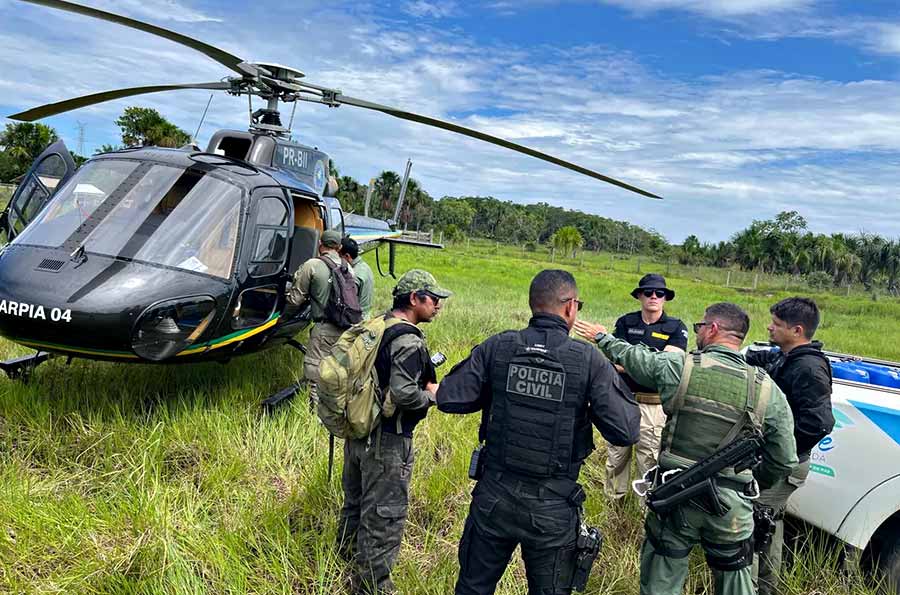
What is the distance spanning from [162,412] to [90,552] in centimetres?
176

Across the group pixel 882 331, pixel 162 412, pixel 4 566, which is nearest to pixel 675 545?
pixel 4 566

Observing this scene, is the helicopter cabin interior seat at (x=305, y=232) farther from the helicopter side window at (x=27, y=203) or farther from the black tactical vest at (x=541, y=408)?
the black tactical vest at (x=541, y=408)

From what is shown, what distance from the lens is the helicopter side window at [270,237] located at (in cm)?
497

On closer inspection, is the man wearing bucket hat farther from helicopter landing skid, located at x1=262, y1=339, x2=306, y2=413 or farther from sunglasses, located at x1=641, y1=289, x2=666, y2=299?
sunglasses, located at x1=641, y1=289, x2=666, y2=299

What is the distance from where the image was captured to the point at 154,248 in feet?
13.8

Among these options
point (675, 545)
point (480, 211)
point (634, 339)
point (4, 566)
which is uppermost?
point (480, 211)

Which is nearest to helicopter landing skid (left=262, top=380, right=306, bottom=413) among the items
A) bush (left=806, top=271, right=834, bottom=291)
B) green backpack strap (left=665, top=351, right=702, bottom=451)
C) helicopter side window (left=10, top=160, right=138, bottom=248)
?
helicopter side window (left=10, top=160, right=138, bottom=248)

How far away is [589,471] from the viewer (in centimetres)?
464

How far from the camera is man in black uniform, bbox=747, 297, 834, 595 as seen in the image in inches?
119

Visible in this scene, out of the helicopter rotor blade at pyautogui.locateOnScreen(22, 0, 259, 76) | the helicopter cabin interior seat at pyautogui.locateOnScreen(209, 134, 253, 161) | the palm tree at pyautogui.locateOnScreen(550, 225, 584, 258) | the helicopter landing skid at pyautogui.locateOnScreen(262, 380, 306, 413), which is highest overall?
the palm tree at pyautogui.locateOnScreen(550, 225, 584, 258)

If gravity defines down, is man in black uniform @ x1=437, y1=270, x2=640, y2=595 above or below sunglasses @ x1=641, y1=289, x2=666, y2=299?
below

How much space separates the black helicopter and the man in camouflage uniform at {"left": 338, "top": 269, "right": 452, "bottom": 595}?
195cm

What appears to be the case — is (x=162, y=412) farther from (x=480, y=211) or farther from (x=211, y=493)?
(x=480, y=211)

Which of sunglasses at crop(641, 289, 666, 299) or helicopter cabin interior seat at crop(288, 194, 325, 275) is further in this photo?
helicopter cabin interior seat at crop(288, 194, 325, 275)
